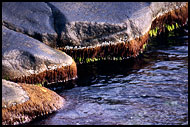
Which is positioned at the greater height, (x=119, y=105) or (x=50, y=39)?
(x=50, y=39)

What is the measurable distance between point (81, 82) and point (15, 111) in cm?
294

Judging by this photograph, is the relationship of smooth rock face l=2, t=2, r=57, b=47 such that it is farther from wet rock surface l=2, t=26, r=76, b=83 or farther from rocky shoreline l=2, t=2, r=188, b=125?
wet rock surface l=2, t=26, r=76, b=83

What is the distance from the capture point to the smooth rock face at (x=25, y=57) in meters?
9.56

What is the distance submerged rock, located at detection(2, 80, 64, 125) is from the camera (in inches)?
298

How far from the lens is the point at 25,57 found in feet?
32.0

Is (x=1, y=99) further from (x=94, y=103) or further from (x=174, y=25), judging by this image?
(x=174, y=25)

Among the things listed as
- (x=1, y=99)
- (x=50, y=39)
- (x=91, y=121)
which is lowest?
(x=91, y=121)

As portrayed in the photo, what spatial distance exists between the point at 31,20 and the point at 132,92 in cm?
406

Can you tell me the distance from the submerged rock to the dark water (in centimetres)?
20

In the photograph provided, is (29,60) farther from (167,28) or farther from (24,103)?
(167,28)

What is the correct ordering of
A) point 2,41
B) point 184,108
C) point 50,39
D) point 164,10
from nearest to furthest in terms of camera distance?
point 184,108
point 2,41
point 50,39
point 164,10

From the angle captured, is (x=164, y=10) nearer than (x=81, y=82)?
No

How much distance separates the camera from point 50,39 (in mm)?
11453

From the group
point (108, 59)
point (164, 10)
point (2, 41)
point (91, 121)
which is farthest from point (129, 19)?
point (91, 121)
